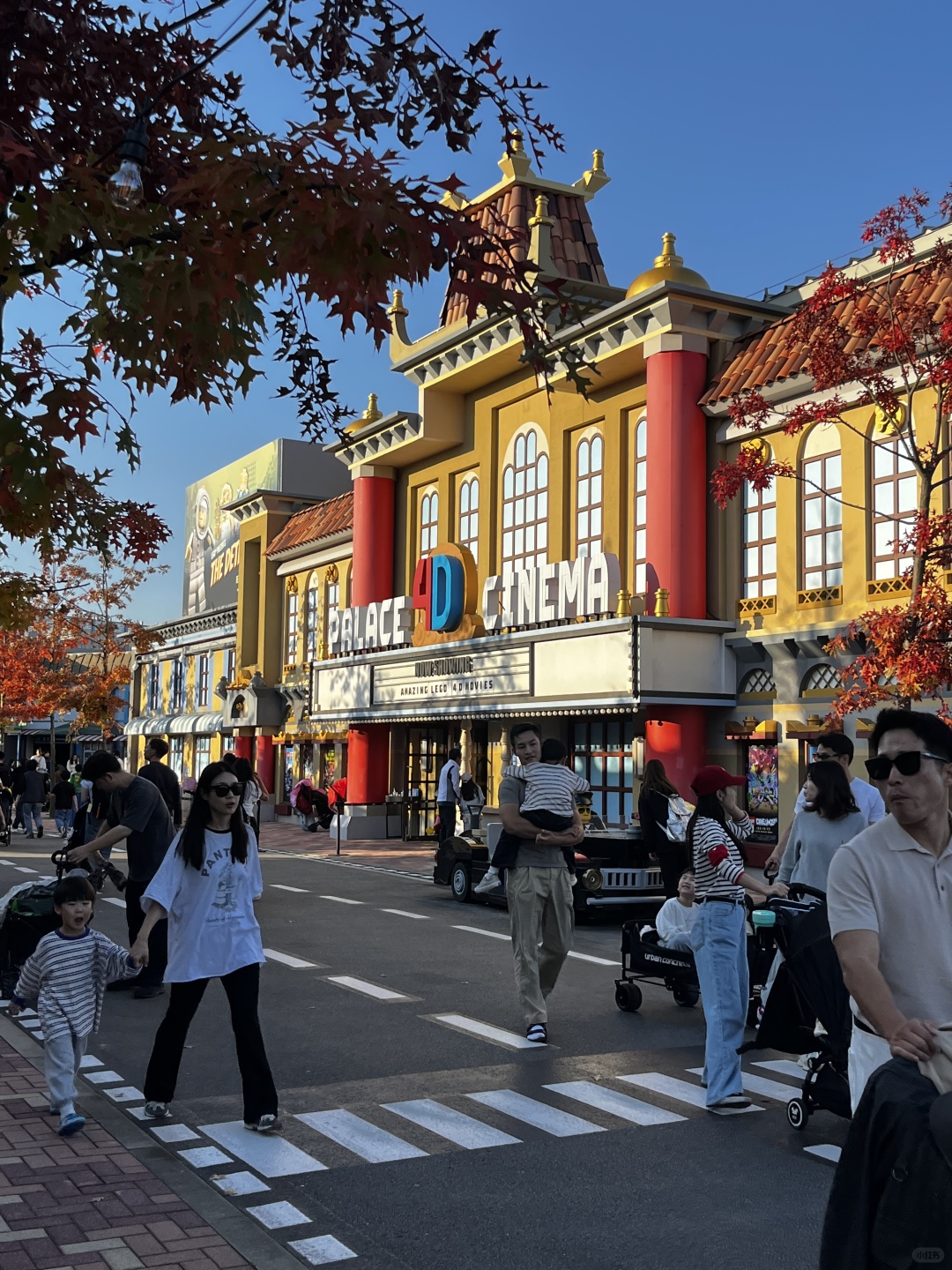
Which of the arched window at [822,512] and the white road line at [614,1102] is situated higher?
the arched window at [822,512]

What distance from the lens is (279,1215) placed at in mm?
5242

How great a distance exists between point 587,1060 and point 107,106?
6.15 metres

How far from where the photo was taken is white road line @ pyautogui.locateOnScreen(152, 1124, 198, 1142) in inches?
247

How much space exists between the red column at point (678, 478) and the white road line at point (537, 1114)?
54.8 ft

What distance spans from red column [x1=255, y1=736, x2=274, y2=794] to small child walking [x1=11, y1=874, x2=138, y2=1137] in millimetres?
34754

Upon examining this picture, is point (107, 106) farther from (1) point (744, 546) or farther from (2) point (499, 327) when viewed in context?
(2) point (499, 327)

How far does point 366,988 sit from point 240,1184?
5079 mm

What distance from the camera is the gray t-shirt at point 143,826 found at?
33.4ft

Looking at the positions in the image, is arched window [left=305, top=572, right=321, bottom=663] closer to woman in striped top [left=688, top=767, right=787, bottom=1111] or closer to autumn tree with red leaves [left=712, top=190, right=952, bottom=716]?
autumn tree with red leaves [left=712, top=190, right=952, bottom=716]

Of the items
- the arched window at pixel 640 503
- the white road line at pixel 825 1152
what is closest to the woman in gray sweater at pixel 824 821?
the white road line at pixel 825 1152

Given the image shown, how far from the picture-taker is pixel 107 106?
685cm

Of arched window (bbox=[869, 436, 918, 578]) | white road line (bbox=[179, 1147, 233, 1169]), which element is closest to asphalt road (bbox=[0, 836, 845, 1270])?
white road line (bbox=[179, 1147, 233, 1169])

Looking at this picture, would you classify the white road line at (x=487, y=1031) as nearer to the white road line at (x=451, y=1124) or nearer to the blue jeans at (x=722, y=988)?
the white road line at (x=451, y=1124)

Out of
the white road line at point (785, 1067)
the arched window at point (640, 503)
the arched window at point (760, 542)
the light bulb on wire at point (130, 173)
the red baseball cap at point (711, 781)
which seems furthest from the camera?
the arched window at point (640, 503)
